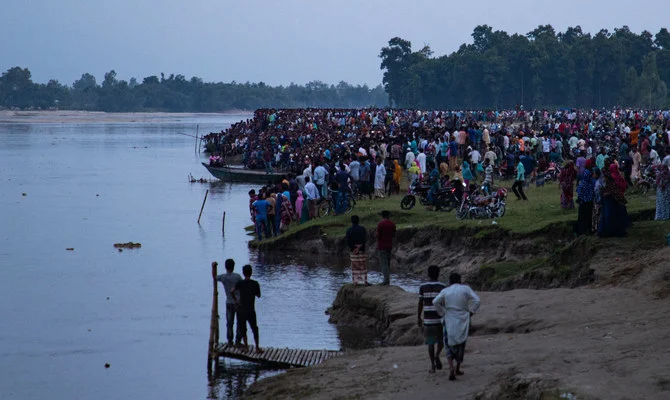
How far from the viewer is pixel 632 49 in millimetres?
119312

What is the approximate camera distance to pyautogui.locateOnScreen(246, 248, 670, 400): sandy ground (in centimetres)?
1102

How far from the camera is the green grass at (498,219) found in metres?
23.4

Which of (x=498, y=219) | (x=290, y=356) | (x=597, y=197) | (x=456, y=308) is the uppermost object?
(x=597, y=197)

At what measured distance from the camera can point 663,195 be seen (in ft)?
67.7

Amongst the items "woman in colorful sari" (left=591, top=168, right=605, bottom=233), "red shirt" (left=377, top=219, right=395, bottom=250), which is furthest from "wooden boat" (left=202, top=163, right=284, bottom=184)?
"red shirt" (left=377, top=219, right=395, bottom=250)

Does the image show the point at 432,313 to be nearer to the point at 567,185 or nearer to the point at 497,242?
the point at 497,242

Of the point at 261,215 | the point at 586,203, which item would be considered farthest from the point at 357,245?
the point at 261,215

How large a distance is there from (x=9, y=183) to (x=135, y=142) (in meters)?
61.7

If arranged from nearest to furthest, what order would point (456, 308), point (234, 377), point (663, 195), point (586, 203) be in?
point (456, 308)
point (234, 377)
point (663, 195)
point (586, 203)

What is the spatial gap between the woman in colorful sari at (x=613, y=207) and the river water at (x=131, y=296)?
550 cm

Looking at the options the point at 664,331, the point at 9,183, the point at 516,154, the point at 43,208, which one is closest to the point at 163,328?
the point at 664,331

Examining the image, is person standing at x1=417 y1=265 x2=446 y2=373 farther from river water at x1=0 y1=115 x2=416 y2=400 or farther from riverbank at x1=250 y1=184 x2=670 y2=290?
riverbank at x1=250 y1=184 x2=670 y2=290

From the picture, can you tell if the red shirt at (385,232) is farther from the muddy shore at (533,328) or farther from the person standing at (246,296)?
the person standing at (246,296)

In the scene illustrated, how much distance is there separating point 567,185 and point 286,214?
9405 mm
